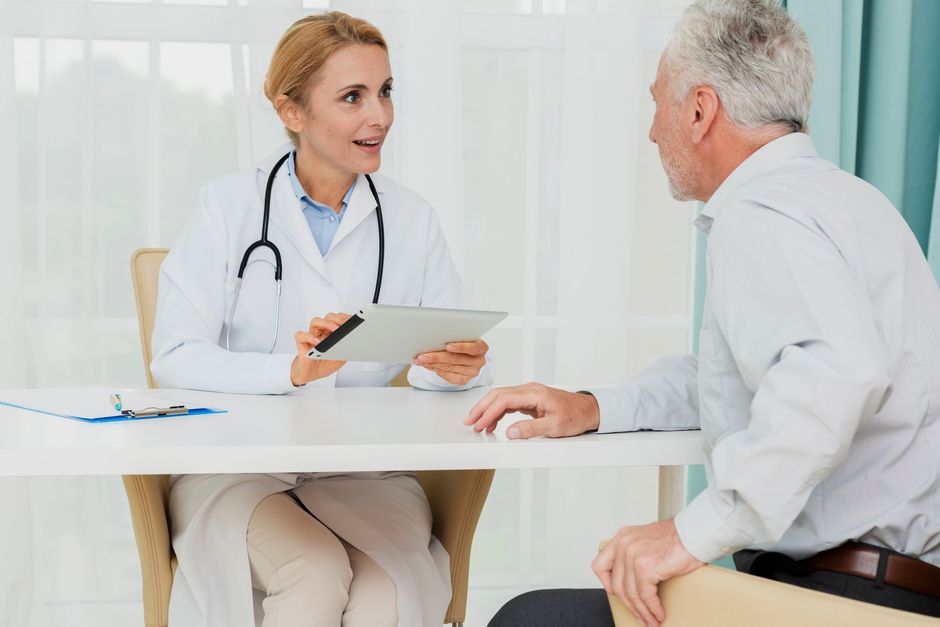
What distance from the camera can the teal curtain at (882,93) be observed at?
234cm

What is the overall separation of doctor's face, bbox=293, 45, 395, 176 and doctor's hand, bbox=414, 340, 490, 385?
463 millimetres

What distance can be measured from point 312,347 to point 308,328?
282mm

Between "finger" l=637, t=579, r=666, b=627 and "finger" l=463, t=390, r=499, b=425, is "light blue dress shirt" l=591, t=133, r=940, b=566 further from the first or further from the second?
"finger" l=463, t=390, r=499, b=425

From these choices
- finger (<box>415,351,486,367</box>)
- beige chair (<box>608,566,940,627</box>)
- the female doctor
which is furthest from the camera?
finger (<box>415,351,486,367</box>)

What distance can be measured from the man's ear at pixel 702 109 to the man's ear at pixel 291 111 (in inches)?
34.7

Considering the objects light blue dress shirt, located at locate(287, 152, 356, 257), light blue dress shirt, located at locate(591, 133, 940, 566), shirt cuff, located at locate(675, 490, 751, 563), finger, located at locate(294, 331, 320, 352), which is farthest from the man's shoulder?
light blue dress shirt, located at locate(287, 152, 356, 257)

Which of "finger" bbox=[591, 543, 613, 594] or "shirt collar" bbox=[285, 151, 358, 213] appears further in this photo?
"shirt collar" bbox=[285, 151, 358, 213]

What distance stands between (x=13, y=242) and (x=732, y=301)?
1934 mm

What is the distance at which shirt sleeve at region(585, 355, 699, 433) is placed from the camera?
1.27 m

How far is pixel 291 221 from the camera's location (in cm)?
173

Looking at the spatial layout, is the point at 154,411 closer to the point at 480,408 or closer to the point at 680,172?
the point at 480,408

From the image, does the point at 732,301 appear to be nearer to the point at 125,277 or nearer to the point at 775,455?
the point at 775,455

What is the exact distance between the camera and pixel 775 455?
2.82 ft

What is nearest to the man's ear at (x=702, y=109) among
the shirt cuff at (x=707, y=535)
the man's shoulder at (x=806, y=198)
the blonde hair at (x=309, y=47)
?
the man's shoulder at (x=806, y=198)
